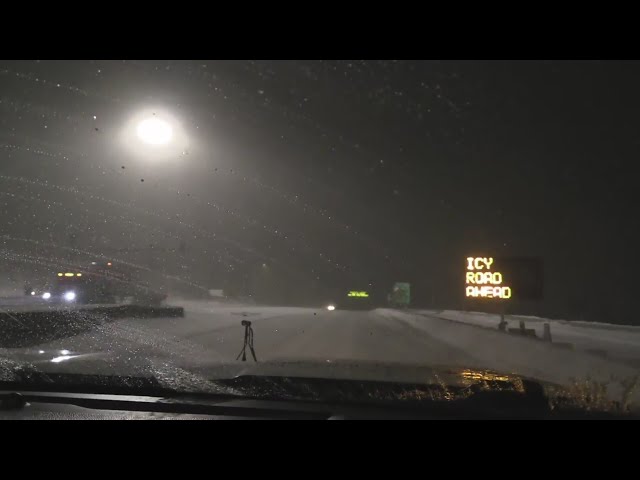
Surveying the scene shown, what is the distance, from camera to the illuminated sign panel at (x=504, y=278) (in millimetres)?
26000

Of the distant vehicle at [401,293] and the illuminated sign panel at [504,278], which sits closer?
the illuminated sign panel at [504,278]

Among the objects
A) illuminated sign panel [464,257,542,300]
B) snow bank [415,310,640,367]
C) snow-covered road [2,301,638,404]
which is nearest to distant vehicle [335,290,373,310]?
snow bank [415,310,640,367]

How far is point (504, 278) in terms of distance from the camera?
86.5 feet

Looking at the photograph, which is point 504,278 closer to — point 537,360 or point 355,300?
point 537,360

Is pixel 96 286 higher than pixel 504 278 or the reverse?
the reverse

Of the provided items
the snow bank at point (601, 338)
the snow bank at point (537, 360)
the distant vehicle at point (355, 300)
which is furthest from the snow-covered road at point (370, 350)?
the distant vehicle at point (355, 300)

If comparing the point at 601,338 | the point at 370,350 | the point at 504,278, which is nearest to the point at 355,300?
the point at 601,338

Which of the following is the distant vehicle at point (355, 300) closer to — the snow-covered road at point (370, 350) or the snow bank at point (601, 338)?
the snow bank at point (601, 338)

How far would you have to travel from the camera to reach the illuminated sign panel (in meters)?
26.0

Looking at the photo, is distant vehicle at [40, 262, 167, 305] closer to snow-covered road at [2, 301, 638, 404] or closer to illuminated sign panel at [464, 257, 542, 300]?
snow-covered road at [2, 301, 638, 404]
